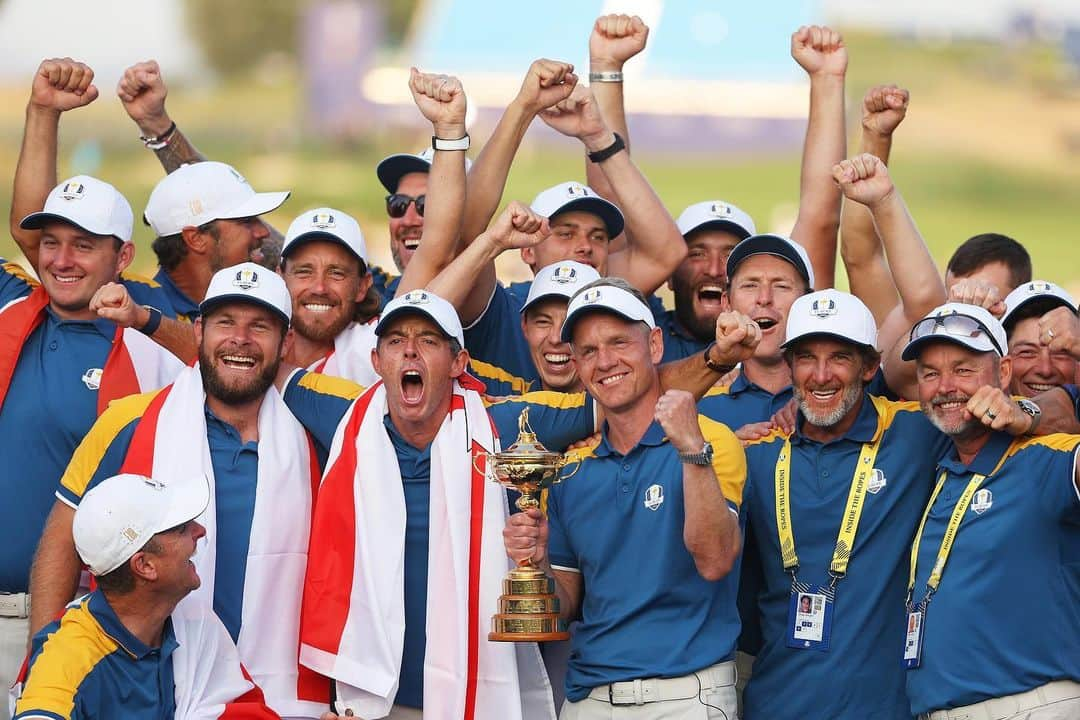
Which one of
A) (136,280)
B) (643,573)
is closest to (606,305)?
(643,573)

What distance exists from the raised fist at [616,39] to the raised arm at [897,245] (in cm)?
156

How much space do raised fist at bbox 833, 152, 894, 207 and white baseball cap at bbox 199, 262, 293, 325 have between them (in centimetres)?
209

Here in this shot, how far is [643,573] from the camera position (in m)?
5.64

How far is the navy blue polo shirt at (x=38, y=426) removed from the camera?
639cm

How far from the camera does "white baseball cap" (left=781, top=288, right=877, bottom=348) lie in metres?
5.93

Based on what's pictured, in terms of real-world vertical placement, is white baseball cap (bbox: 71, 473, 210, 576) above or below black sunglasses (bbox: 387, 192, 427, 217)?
below

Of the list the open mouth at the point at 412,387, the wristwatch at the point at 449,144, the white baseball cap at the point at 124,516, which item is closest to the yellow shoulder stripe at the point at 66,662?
the white baseball cap at the point at 124,516

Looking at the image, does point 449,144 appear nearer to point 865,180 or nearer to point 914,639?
point 865,180

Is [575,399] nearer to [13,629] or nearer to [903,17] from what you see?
[13,629]

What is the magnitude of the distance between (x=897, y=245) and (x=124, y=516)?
295cm

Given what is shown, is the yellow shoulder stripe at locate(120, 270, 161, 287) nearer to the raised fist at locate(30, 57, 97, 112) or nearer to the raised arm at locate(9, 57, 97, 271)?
the raised arm at locate(9, 57, 97, 271)

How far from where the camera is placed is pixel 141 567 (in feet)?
17.5

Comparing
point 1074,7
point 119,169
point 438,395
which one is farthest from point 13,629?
point 1074,7

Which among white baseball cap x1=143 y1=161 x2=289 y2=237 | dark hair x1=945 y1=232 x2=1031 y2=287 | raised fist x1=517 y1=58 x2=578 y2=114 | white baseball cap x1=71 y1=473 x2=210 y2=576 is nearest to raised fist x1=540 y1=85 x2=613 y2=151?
raised fist x1=517 y1=58 x2=578 y2=114
